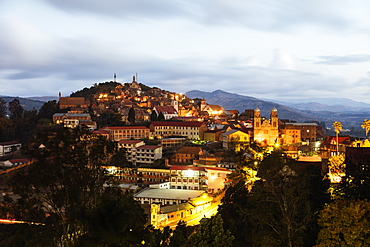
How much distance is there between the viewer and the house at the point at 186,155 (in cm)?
3831

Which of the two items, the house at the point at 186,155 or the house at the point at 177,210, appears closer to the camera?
the house at the point at 177,210

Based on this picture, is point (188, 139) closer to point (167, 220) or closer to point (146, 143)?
point (146, 143)

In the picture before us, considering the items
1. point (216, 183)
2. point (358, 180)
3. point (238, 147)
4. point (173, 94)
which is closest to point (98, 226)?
point (358, 180)

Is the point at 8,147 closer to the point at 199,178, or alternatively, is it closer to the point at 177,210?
the point at 199,178

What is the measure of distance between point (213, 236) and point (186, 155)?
2459cm

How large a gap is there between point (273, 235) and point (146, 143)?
3150cm

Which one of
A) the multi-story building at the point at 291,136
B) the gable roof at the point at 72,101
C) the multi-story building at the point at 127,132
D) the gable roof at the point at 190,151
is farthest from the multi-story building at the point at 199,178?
the gable roof at the point at 72,101

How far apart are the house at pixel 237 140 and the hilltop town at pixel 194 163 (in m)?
0.14

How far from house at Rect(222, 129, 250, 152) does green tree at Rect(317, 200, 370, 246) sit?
2850cm

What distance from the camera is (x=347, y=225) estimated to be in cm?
1151

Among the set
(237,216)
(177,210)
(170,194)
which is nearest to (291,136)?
(170,194)

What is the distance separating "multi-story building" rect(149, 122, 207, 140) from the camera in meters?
48.1

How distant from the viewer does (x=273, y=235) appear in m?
14.4

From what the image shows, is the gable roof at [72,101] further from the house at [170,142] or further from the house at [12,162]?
the house at [170,142]
